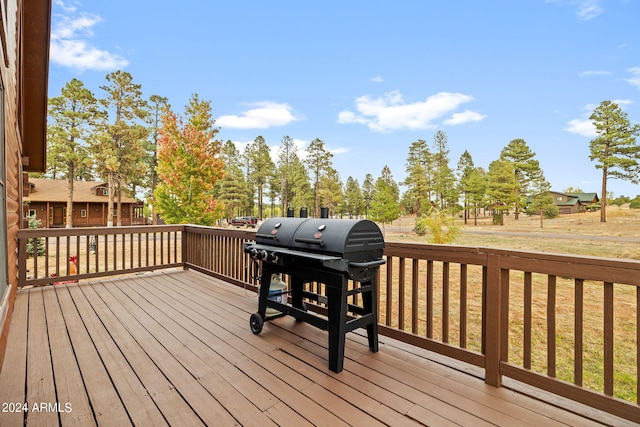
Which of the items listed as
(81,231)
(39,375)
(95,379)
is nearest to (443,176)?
(81,231)

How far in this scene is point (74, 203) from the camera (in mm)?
23047

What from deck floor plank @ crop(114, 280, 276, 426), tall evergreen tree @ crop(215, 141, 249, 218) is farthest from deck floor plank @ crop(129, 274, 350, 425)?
tall evergreen tree @ crop(215, 141, 249, 218)

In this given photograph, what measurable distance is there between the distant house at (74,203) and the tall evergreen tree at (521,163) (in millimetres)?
32450

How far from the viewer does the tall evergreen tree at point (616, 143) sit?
21.3 m

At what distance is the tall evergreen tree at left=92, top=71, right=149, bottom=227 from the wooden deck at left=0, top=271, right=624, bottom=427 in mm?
19886

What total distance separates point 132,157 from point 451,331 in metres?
22.2

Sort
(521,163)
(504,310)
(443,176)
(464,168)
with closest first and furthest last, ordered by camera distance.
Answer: (504,310)
(521,163)
(443,176)
(464,168)

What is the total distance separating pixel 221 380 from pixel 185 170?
438 inches

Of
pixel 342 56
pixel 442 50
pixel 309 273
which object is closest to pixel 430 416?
pixel 309 273

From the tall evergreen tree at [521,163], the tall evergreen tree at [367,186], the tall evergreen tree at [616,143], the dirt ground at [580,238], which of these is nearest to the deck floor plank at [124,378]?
the dirt ground at [580,238]

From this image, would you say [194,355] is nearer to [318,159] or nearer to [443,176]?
[318,159]

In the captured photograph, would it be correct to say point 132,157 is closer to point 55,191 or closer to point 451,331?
point 55,191

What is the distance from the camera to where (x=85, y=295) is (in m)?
3.97

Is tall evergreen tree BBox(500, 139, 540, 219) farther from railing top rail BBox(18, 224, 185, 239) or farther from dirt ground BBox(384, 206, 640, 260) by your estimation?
railing top rail BBox(18, 224, 185, 239)
